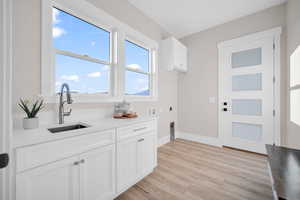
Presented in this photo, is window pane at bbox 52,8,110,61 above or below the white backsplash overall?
above

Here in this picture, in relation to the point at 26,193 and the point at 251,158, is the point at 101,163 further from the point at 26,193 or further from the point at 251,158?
the point at 251,158

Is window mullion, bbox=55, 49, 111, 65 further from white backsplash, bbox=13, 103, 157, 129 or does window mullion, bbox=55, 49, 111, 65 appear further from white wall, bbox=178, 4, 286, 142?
white wall, bbox=178, 4, 286, 142

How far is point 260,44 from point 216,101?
143 centimetres

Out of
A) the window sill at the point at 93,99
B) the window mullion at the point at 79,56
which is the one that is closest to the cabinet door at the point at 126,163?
the window sill at the point at 93,99

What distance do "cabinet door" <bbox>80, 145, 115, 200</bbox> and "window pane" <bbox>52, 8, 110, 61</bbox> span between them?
1.35 meters

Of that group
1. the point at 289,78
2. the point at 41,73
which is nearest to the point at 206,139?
the point at 289,78

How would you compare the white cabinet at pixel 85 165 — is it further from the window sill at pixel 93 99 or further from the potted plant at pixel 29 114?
the window sill at pixel 93 99

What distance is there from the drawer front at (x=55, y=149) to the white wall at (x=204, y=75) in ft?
8.93

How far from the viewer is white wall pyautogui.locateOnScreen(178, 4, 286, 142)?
2832mm

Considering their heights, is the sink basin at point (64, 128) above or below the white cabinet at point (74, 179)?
above

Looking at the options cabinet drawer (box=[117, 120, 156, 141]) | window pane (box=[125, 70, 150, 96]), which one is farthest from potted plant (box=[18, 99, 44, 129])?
window pane (box=[125, 70, 150, 96])

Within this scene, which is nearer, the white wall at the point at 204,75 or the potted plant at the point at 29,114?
the potted plant at the point at 29,114

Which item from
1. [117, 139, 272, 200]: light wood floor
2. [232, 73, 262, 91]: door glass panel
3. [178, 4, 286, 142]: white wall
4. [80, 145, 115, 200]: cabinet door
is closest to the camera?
[80, 145, 115, 200]: cabinet door

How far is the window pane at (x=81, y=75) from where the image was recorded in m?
1.60
